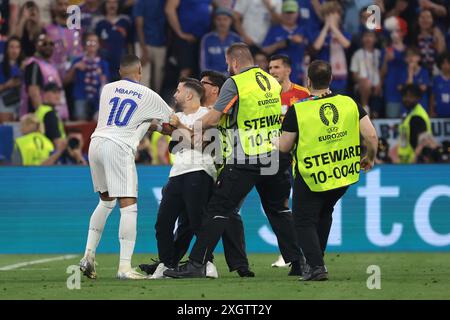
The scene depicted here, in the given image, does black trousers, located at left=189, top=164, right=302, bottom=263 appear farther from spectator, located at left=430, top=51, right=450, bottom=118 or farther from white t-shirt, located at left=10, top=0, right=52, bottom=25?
white t-shirt, located at left=10, top=0, right=52, bottom=25

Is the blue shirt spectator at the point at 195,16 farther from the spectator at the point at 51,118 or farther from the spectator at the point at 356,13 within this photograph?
the spectator at the point at 51,118

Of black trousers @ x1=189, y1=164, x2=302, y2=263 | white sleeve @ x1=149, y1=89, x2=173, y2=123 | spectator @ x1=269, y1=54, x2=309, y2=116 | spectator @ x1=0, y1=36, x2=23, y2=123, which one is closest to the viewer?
black trousers @ x1=189, y1=164, x2=302, y2=263

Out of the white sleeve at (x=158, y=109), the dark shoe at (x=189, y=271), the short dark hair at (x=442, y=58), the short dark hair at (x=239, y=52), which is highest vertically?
the short dark hair at (x=239, y=52)

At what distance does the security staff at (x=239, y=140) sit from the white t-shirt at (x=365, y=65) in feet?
23.9

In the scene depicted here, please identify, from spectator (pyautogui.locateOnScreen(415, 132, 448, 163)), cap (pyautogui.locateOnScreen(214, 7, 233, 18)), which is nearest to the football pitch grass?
spectator (pyautogui.locateOnScreen(415, 132, 448, 163))

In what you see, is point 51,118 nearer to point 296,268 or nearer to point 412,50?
point 412,50

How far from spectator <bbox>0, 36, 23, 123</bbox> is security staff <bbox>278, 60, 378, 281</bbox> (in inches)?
332

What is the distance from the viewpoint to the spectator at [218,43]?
59.5 feet

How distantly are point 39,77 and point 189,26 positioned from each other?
8.32 feet

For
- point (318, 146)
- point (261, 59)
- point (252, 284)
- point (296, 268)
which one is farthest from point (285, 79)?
point (261, 59)

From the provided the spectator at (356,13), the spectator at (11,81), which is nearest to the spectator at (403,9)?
the spectator at (356,13)

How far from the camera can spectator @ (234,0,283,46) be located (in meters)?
18.6

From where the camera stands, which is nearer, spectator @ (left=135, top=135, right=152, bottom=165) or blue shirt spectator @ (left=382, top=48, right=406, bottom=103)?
spectator @ (left=135, top=135, right=152, bottom=165)
